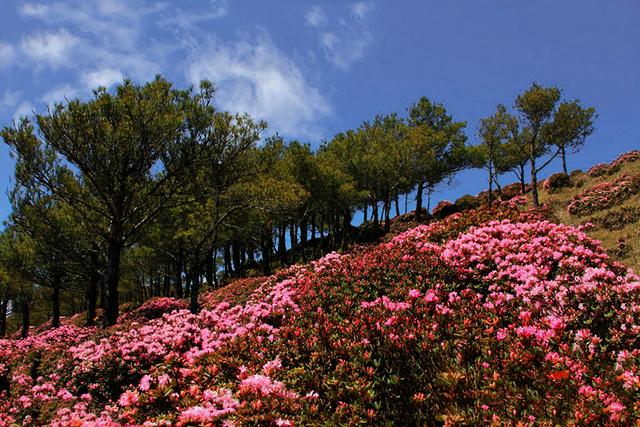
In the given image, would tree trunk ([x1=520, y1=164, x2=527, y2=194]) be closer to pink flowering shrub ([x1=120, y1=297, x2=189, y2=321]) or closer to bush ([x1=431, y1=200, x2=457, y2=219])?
bush ([x1=431, y1=200, x2=457, y2=219])

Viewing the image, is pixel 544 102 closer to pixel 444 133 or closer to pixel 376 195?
pixel 444 133

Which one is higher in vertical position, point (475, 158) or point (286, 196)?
point (475, 158)

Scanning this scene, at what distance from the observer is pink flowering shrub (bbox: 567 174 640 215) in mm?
21797

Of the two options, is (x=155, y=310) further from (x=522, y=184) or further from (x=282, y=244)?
(x=522, y=184)

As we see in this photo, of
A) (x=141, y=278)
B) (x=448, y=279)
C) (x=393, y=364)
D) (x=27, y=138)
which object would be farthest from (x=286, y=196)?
(x=141, y=278)

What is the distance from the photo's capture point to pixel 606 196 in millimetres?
22672

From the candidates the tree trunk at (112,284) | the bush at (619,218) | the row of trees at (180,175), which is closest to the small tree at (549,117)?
the row of trees at (180,175)

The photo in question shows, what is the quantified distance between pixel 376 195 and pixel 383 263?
33.4m

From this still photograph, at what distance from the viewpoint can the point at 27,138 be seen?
18281 millimetres

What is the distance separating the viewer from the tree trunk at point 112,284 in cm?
1825

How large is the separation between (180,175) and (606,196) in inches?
951

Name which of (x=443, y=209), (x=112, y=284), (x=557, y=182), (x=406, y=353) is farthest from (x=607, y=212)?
(x=112, y=284)

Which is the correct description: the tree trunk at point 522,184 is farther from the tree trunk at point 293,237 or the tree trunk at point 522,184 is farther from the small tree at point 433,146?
the tree trunk at point 293,237

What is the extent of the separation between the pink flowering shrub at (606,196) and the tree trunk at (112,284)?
999 inches
